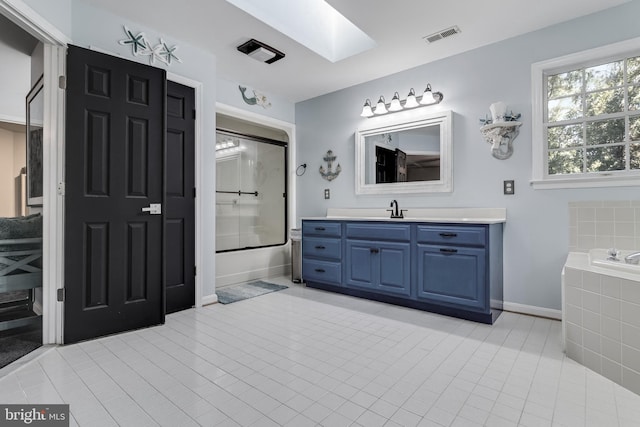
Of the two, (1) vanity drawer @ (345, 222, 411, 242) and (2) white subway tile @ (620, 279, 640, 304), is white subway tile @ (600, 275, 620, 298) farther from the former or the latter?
(1) vanity drawer @ (345, 222, 411, 242)

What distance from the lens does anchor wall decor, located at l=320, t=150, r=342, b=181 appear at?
434cm

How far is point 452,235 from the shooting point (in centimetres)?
283

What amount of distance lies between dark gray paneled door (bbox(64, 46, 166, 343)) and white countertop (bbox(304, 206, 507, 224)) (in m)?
2.01

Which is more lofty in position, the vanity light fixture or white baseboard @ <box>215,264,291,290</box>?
the vanity light fixture

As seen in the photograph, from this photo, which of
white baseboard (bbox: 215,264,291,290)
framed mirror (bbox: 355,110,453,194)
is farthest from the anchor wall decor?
white baseboard (bbox: 215,264,291,290)

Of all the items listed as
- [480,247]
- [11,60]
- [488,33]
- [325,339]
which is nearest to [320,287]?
[325,339]

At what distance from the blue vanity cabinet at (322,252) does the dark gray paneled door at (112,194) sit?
1.73 meters

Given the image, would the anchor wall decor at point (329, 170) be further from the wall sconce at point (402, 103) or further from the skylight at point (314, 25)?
the skylight at point (314, 25)

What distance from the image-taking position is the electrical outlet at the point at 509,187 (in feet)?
9.81

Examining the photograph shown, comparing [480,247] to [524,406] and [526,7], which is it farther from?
[526,7]

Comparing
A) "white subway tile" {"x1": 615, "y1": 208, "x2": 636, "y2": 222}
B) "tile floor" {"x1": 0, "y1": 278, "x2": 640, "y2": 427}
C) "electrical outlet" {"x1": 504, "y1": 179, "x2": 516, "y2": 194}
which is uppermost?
"electrical outlet" {"x1": 504, "y1": 179, "x2": 516, "y2": 194}

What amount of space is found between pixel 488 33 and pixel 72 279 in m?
4.00

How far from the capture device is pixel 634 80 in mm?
2568

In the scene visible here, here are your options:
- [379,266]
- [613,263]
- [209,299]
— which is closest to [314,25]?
[379,266]
